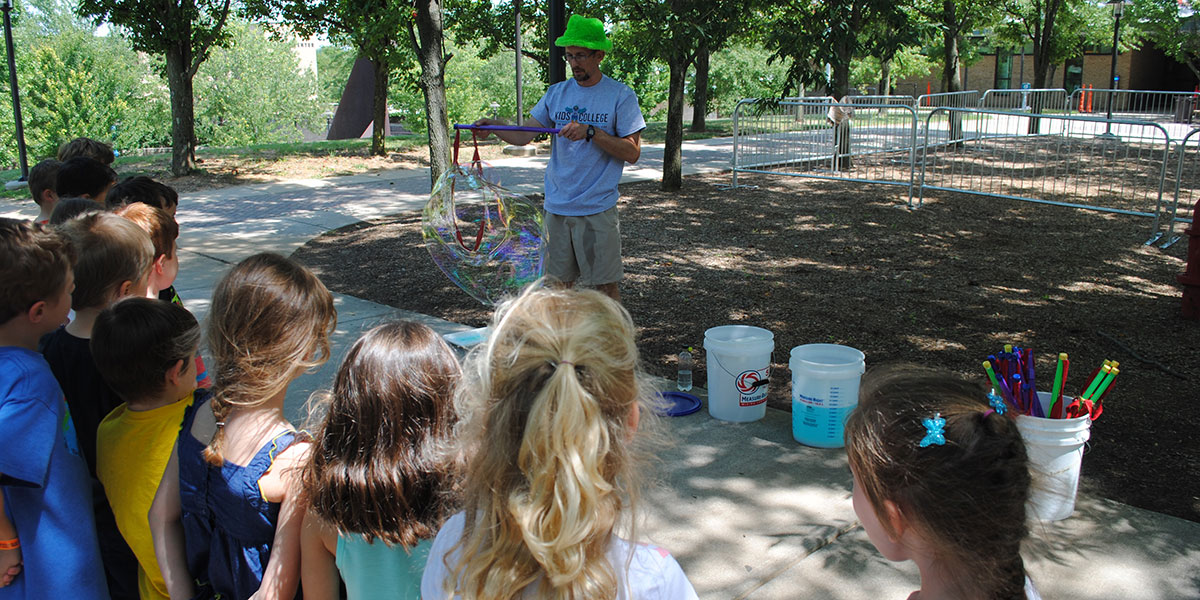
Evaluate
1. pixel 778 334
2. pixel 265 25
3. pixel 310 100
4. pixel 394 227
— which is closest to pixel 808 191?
pixel 394 227

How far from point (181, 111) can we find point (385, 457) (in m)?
14.1

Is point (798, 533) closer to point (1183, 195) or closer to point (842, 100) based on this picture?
point (1183, 195)

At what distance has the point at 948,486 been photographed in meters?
1.49

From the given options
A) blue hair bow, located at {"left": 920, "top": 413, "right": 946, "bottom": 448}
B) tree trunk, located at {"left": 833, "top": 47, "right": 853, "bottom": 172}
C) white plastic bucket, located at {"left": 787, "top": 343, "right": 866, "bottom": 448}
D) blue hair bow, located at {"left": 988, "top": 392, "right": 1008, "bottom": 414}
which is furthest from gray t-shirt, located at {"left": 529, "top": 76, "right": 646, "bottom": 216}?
tree trunk, located at {"left": 833, "top": 47, "right": 853, "bottom": 172}

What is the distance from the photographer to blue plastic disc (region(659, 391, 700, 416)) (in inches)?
176

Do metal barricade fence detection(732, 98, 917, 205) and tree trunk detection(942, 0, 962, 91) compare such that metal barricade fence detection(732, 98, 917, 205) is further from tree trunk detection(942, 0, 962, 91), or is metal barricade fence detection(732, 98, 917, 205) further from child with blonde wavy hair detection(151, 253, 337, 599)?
child with blonde wavy hair detection(151, 253, 337, 599)

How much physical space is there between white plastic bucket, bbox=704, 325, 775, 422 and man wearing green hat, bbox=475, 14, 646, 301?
92 centimetres

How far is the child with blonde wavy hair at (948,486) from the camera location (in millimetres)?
1485

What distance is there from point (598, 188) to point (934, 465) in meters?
3.56

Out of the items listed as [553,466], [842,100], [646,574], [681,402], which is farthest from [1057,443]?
[842,100]

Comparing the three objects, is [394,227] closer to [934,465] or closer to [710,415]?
[710,415]

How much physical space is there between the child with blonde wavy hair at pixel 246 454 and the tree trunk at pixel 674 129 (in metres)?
9.62

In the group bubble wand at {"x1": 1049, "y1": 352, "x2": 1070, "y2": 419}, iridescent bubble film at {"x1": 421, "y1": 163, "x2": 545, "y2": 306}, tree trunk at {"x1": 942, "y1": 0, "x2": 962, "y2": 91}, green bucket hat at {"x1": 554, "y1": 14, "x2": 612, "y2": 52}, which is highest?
tree trunk at {"x1": 942, "y1": 0, "x2": 962, "y2": 91}

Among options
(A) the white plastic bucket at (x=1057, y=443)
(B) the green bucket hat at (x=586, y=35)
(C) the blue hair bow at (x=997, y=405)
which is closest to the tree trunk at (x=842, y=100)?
(B) the green bucket hat at (x=586, y=35)
